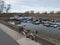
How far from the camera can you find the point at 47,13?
616 feet

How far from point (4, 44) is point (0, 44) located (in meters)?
0.37

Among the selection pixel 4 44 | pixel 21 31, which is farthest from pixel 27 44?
pixel 21 31

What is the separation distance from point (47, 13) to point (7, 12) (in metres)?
36.2

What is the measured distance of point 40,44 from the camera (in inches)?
731

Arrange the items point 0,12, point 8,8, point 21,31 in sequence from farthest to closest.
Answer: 1. point 8,8
2. point 0,12
3. point 21,31

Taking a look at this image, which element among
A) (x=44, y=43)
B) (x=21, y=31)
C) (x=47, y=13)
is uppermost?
(x=44, y=43)

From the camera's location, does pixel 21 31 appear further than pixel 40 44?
Yes

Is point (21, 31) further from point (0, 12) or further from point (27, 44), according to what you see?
point (0, 12)

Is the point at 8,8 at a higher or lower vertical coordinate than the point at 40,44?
lower

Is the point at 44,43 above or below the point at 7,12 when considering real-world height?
above

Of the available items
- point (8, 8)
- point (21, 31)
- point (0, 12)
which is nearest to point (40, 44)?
point (21, 31)

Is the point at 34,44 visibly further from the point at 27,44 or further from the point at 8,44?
the point at 8,44

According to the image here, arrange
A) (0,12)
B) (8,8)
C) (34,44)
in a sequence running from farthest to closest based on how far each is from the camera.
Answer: (8,8)
(0,12)
(34,44)

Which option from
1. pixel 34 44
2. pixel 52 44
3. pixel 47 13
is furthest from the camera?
pixel 47 13
